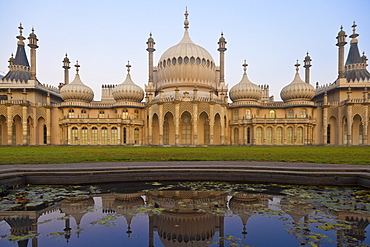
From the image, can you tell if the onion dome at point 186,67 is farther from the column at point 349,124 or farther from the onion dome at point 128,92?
the column at point 349,124

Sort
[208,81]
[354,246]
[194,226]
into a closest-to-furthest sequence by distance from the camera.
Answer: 1. [354,246]
2. [194,226]
3. [208,81]

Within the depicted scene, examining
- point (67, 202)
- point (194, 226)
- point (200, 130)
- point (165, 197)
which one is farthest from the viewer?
point (200, 130)

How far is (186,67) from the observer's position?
158 ft

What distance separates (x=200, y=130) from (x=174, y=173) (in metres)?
35.8

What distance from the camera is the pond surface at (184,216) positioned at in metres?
5.13

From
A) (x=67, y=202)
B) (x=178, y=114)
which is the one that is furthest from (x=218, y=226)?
(x=178, y=114)

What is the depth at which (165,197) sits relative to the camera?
8.32 metres

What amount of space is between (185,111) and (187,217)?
37054 millimetres

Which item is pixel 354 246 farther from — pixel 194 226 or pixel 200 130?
pixel 200 130

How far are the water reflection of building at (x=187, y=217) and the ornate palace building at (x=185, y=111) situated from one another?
106 ft

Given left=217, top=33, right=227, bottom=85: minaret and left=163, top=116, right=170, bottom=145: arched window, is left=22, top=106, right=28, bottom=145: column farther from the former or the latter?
left=217, top=33, right=227, bottom=85: minaret

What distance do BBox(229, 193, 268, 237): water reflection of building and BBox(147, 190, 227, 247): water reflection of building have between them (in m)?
0.31

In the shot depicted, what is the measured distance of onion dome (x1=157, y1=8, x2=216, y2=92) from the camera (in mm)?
48375

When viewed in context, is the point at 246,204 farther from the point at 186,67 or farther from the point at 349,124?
the point at 349,124
